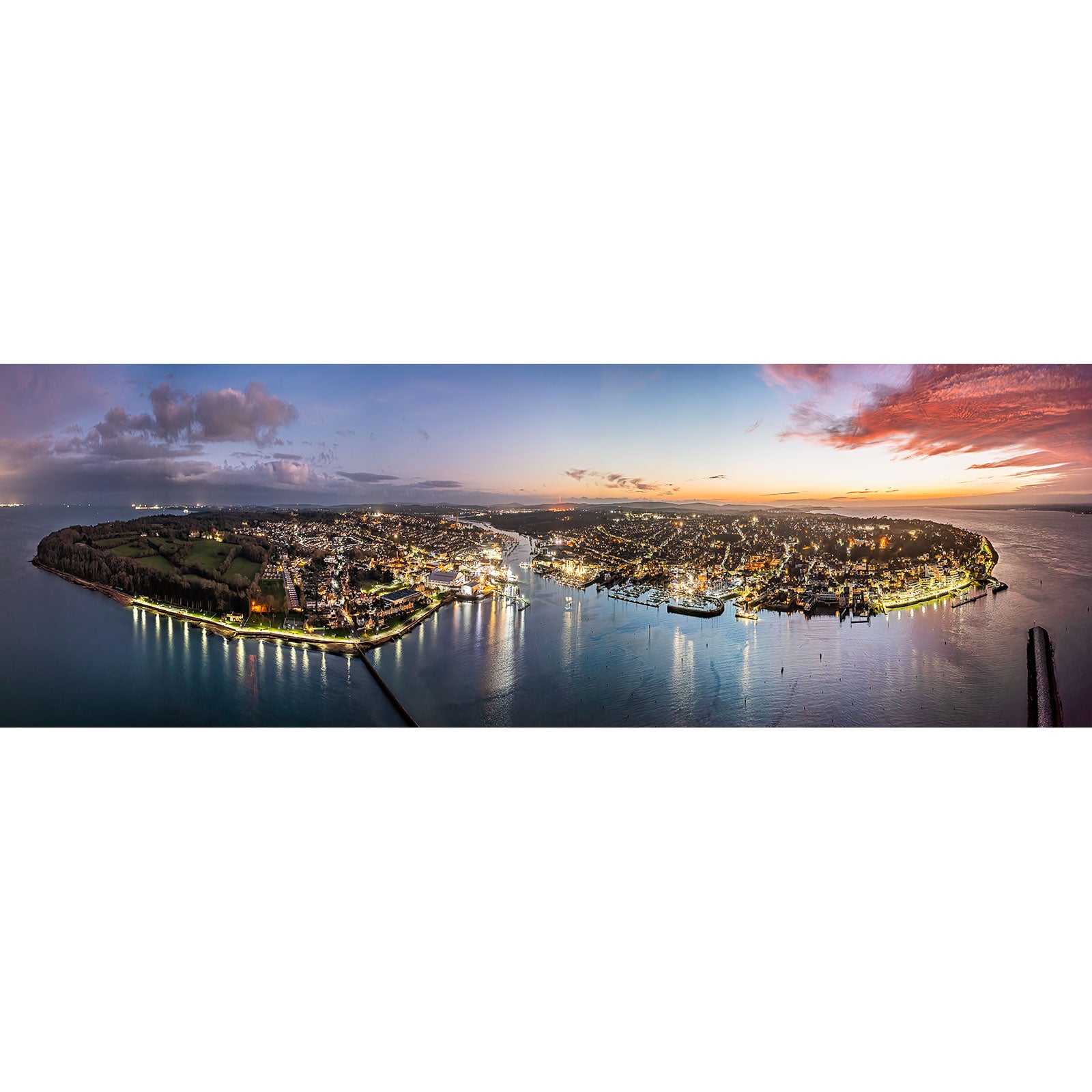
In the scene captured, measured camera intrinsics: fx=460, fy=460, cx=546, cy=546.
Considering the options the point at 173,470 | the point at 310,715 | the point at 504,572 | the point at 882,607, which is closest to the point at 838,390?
the point at 882,607

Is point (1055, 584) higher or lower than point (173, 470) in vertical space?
lower

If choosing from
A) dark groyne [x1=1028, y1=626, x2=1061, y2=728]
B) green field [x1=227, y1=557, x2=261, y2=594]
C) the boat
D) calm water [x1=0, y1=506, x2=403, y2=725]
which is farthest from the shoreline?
dark groyne [x1=1028, y1=626, x2=1061, y2=728]

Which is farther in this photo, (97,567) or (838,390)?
(97,567)

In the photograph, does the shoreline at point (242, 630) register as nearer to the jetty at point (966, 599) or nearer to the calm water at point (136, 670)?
the calm water at point (136, 670)

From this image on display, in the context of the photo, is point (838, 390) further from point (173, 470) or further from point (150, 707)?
point (150, 707)

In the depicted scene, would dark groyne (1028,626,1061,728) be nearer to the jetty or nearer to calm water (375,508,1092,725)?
calm water (375,508,1092,725)
